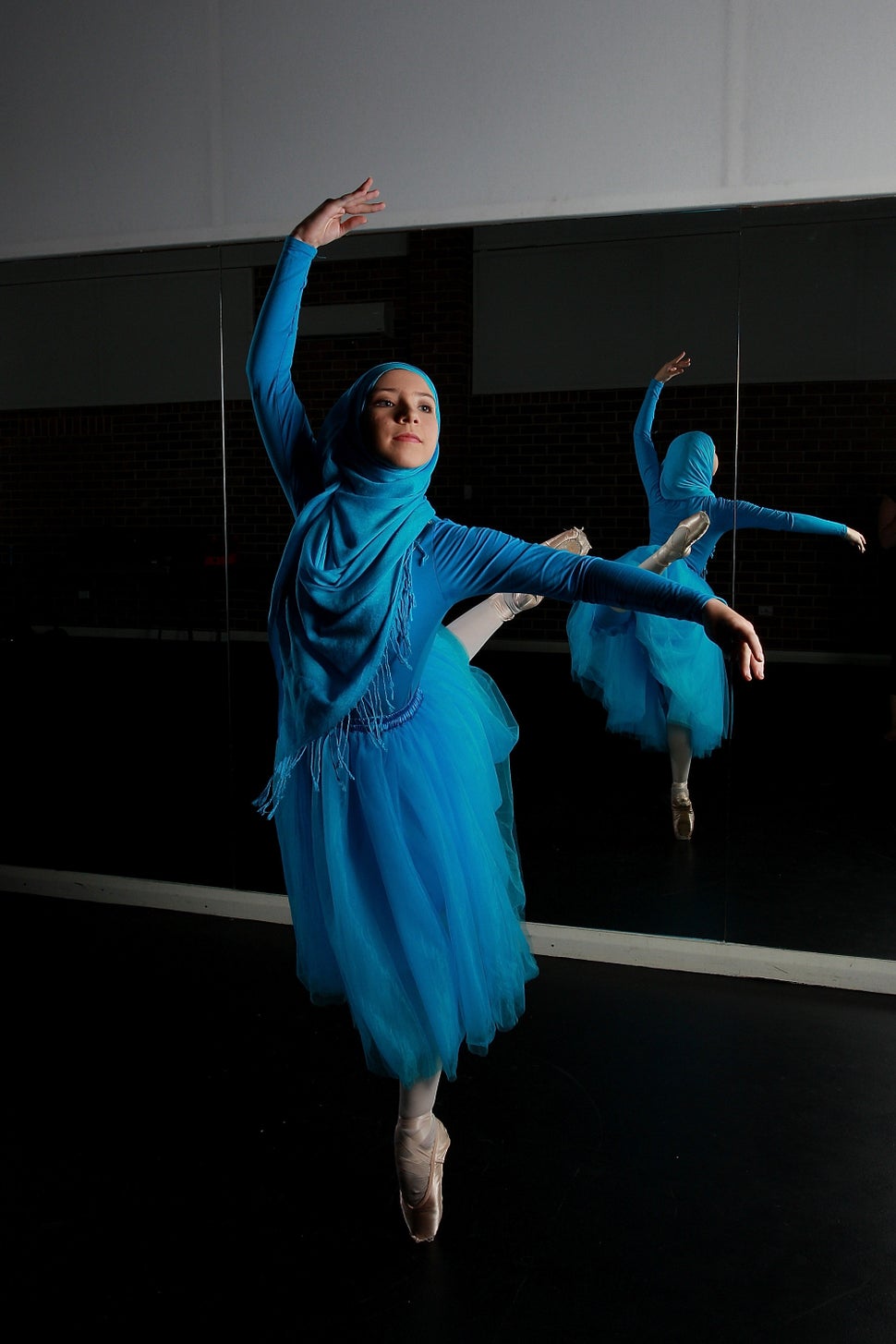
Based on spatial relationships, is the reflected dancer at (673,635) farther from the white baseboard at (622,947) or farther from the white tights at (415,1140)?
the white tights at (415,1140)

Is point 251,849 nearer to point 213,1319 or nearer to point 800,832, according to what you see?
point 800,832

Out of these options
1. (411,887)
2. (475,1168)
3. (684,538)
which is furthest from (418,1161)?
(684,538)

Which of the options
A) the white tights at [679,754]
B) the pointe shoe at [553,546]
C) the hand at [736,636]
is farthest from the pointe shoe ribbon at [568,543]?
the hand at [736,636]

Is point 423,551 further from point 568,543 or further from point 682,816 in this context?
point 682,816

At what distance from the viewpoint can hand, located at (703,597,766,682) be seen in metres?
1.69

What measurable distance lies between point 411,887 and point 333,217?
4.30 ft

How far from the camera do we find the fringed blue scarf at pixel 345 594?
1.98 meters

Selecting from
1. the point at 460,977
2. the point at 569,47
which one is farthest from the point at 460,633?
the point at 569,47

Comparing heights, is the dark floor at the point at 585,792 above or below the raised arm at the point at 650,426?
below

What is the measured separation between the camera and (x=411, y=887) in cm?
202

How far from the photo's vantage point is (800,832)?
3291mm

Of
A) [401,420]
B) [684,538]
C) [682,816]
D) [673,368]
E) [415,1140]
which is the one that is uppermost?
[673,368]

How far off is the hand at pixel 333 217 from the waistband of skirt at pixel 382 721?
90 cm

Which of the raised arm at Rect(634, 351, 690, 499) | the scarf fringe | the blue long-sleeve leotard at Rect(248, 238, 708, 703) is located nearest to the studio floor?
the raised arm at Rect(634, 351, 690, 499)
